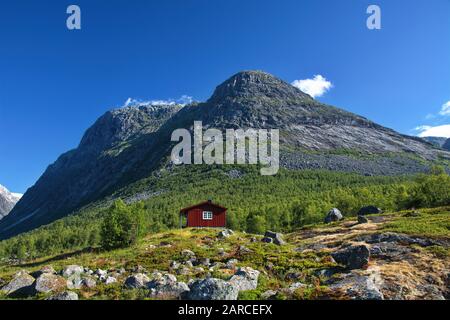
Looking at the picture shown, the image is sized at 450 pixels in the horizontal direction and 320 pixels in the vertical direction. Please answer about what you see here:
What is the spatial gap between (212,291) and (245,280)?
381cm

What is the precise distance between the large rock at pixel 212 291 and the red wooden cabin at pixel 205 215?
196 feet

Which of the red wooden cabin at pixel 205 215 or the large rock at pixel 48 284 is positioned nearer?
the large rock at pixel 48 284

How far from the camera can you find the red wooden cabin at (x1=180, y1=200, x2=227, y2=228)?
77.5 m

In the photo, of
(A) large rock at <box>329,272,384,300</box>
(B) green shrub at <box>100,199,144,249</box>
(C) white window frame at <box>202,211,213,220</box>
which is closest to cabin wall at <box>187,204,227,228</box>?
(C) white window frame at <box>202,211,213,220</box>

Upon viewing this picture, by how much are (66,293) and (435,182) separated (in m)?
82.1

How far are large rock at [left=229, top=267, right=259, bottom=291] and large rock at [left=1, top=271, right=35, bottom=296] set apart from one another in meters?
13.7

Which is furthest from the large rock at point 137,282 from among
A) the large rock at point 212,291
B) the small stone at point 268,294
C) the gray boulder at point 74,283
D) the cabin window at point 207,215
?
the cabin window at point 207,215

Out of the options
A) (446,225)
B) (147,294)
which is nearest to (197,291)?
(147,294)

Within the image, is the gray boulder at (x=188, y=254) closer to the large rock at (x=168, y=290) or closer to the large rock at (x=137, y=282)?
the large rock at (x=137, y=282)

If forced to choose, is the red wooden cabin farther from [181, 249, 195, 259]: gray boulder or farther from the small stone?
the small stone

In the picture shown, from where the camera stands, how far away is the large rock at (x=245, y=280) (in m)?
20.0

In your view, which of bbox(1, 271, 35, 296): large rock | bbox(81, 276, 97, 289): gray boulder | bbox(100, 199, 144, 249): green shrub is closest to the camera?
bbox(1, 271, 35, 296): large rock

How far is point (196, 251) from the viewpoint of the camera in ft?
133
